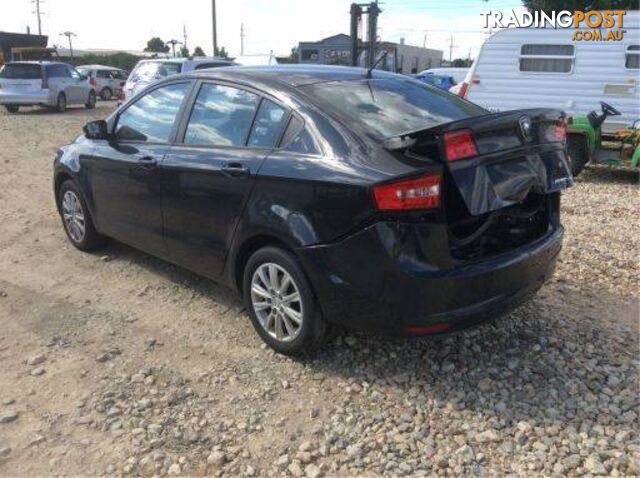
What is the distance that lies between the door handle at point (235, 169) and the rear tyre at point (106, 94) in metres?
28.0

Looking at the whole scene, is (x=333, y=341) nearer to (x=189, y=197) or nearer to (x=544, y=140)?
(x=189, y=197)

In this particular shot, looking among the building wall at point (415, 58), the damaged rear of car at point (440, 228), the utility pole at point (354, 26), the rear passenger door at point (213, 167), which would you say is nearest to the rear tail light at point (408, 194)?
the damaged rear of car at point (440, 228)

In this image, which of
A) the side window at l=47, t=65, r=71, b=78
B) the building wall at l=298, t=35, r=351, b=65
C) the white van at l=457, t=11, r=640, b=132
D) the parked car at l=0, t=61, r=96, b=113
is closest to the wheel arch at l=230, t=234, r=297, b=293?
the white van at l=457, t=11, r=640, b=132

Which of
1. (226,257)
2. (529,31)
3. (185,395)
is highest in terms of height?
(529,31)

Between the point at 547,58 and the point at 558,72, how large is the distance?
316mm

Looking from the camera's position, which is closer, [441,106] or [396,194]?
[396,194]

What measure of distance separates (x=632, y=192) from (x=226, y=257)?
6.72m

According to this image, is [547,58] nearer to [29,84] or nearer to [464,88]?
[464,88]

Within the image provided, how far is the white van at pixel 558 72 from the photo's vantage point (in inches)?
406

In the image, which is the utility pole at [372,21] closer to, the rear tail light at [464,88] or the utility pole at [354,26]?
the utility pole at [354,26]

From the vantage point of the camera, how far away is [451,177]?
2990 mm

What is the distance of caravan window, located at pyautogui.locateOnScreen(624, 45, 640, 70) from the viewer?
33.4 feet

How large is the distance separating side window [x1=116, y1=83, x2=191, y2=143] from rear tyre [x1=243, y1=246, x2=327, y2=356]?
1.33m

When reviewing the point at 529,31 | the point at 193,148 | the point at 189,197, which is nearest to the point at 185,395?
the point at 189,197
